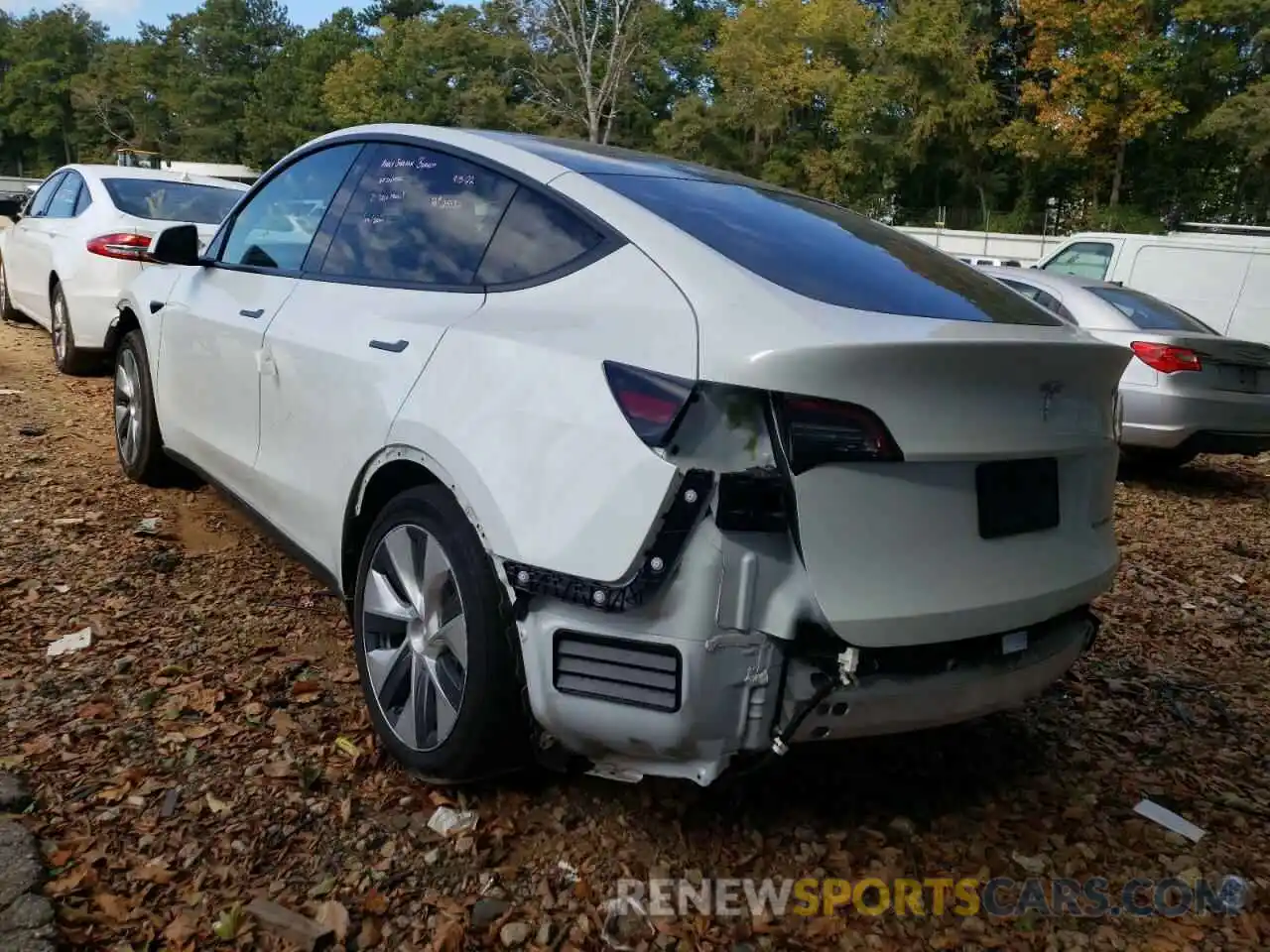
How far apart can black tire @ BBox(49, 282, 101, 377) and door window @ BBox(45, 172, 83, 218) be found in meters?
0.59

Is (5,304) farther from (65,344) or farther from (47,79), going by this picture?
(47,79)

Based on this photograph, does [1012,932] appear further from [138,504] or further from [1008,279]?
[1008,279]

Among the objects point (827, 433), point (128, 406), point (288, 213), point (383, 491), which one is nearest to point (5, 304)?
point (128, 406)

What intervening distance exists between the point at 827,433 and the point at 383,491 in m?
1.33

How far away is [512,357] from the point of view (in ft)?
8.12

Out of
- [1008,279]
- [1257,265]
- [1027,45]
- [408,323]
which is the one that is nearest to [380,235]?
[408,323]

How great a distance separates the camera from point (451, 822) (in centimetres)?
267

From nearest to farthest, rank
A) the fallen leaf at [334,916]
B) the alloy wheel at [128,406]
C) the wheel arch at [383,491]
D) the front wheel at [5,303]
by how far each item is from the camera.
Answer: the fallen leaf at [334,916], the wheel arch at [383,491], the alloy wheel at [128,406], the front wheel at [5,303]

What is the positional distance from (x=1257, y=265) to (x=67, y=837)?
12057mm

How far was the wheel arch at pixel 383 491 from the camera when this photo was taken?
251 centimetres

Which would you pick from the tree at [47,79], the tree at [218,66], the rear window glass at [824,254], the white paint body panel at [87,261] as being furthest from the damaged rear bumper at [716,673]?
the tree at [47,79]

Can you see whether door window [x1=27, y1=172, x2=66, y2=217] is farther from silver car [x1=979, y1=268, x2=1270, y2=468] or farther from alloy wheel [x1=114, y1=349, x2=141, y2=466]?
silver car [x1=979, y1=268, x2=1270, y2=468]

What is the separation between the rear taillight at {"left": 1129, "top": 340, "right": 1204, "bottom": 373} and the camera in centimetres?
732

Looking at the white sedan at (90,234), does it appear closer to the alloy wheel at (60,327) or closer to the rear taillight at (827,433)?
the alloy wheel at (60,327)
